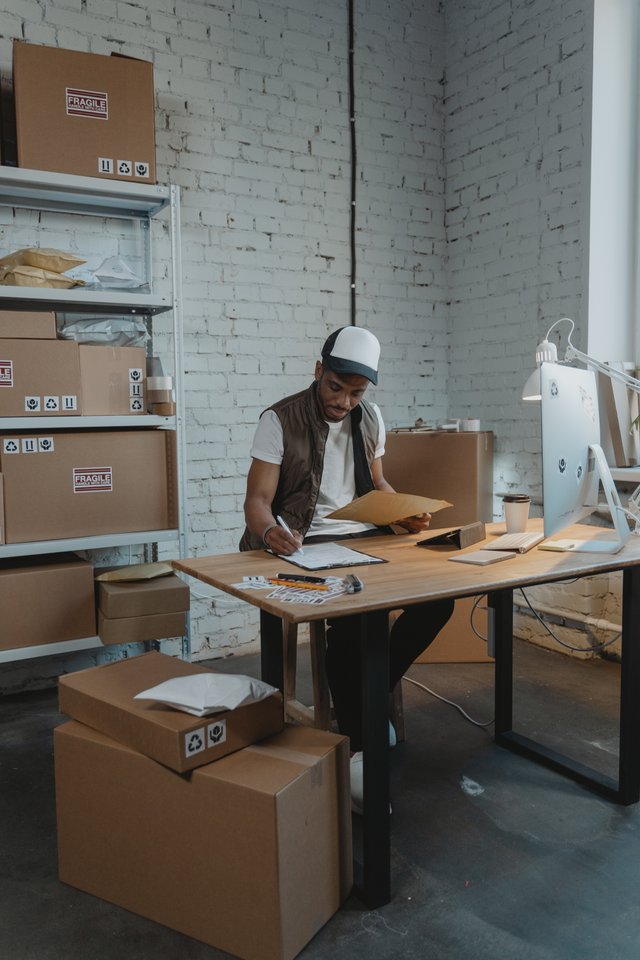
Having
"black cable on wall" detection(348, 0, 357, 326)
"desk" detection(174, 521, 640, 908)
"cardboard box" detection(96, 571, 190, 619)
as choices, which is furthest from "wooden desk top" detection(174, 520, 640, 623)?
"black cable on wall" detection(348, 0, 357, 326)

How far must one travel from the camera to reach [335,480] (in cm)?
242

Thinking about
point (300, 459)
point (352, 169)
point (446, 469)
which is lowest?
point (446, 469)

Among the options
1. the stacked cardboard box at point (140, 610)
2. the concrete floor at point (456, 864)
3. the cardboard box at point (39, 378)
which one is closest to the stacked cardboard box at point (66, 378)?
the cardboard box at point (39, 378)

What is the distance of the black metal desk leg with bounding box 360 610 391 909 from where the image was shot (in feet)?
5.14

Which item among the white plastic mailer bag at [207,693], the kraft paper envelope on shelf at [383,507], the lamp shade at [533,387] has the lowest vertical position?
the white plastic mailer bag at [207,693]

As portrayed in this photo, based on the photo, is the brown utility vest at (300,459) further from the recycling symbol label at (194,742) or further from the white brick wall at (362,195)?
the white brick wall at (362,195)

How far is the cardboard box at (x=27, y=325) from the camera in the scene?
2467 mm

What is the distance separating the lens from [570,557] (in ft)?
6.39

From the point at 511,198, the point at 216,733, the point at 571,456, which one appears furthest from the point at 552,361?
the point at 511,198

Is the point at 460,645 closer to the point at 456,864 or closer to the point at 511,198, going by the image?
the point at 456,864

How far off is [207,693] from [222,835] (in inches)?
10.3

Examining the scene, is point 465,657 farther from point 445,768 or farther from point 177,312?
point 177,312

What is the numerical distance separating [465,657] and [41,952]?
6.85 ft

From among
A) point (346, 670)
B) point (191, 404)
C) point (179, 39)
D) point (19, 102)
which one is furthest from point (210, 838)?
point (179, 39)
